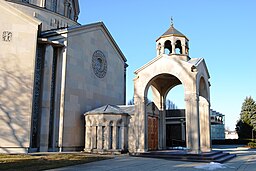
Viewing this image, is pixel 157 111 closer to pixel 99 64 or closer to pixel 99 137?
pixel 99 137

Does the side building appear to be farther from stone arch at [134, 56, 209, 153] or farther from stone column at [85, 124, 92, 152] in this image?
stone arch at [134, 56, 209, 153]

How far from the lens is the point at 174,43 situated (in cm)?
1881

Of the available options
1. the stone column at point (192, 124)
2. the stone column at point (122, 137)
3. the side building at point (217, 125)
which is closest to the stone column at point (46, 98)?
the stone column at point (122, 137)

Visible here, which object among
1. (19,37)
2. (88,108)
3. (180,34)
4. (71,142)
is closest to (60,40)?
(19,37)

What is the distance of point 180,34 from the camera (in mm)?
19047

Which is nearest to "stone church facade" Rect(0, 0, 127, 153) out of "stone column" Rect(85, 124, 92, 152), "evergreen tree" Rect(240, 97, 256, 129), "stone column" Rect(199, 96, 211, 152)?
"stone column" Rect(85, 124, 92, 152)

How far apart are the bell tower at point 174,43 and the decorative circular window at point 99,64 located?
6.33 metres

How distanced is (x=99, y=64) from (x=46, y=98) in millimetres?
6804

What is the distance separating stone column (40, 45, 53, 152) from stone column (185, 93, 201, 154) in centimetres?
948

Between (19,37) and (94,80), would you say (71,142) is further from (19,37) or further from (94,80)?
(19,37)

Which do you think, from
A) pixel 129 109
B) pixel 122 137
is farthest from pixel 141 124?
pixel 129 109

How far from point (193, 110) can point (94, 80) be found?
10.2 m

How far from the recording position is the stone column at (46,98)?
18.1 metres

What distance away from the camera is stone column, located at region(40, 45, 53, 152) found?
→ 59.4 ft
